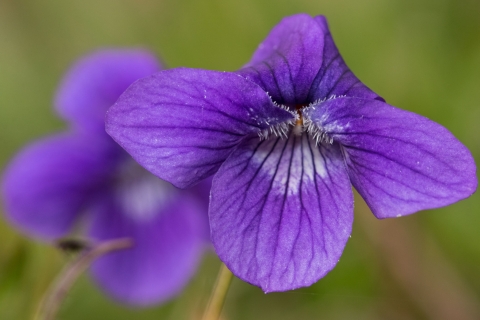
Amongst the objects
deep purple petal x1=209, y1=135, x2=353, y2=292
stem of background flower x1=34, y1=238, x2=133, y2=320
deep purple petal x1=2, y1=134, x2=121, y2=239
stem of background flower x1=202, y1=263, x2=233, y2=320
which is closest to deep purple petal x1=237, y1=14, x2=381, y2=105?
deep purple petal x1=209, y1=135, x2=353, y2=292

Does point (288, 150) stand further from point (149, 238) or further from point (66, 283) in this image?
point (149, 238)

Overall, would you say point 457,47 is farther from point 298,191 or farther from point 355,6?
point 298,191

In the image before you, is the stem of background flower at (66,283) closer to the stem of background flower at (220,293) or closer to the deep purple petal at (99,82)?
the stem of background flower at (220,293)

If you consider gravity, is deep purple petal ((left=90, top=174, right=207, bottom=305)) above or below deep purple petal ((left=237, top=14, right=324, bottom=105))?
below

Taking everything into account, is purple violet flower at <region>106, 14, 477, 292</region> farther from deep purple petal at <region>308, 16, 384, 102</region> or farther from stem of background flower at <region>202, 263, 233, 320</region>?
stem of background flower at <region>202, 263, 233, 320</region>

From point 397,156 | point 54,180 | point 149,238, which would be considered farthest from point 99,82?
point 397,156
